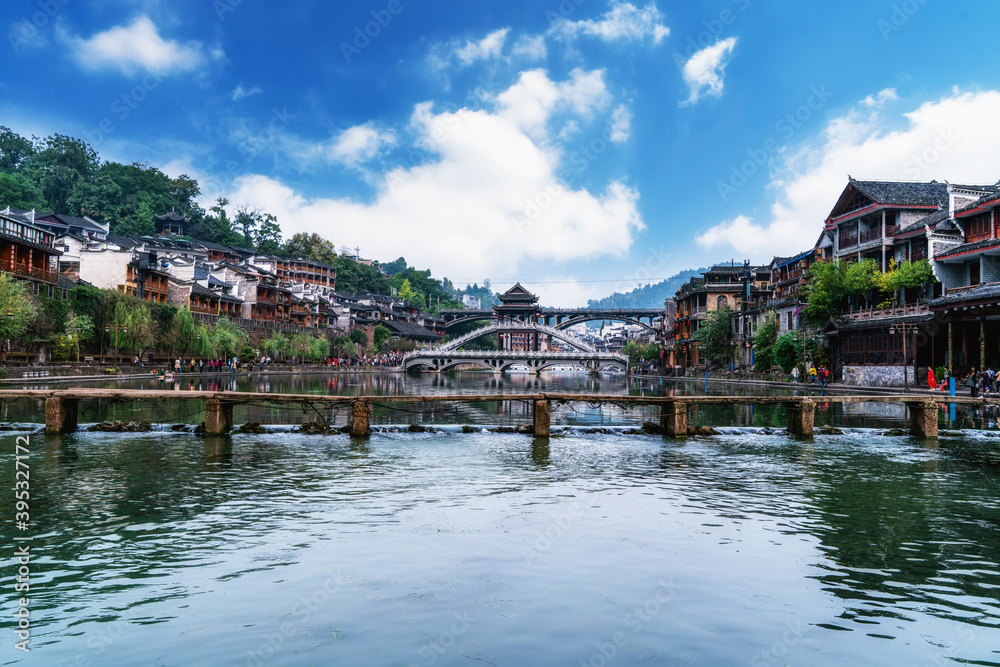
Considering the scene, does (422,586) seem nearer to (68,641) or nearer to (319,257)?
(68,641)

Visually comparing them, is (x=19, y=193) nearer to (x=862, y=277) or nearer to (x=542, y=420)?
(x=542, y=420)

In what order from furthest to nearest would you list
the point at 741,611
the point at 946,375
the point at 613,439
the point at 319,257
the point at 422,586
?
1. the point at 319,257
2. the point at 946,375
3. the point at 613,439
4. the point at 422,586
5. the point at 741,611

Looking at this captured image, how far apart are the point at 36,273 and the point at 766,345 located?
223 ft

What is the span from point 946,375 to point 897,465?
99.7 feet

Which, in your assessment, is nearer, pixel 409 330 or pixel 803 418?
pixel 803 418

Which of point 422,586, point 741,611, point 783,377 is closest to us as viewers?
point 741,611

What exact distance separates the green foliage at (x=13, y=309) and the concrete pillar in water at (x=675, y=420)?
149 feet

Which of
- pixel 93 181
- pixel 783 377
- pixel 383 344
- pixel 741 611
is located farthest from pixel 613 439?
pixel 93 181

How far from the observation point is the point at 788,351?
6103 cm

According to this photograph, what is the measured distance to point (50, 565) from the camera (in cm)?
913

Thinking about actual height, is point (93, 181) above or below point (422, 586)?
above

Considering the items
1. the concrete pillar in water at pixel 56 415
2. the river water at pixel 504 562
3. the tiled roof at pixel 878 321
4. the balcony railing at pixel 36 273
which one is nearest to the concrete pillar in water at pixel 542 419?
the river water at pixel 504 562

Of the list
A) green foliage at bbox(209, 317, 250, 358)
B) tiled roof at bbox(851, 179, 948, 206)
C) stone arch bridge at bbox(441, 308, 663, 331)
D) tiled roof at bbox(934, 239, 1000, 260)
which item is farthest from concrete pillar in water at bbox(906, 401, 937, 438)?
stone arch bridge at bbox(441, 308, 663, 331)

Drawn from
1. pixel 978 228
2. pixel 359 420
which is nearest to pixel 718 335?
pixel 978 228
